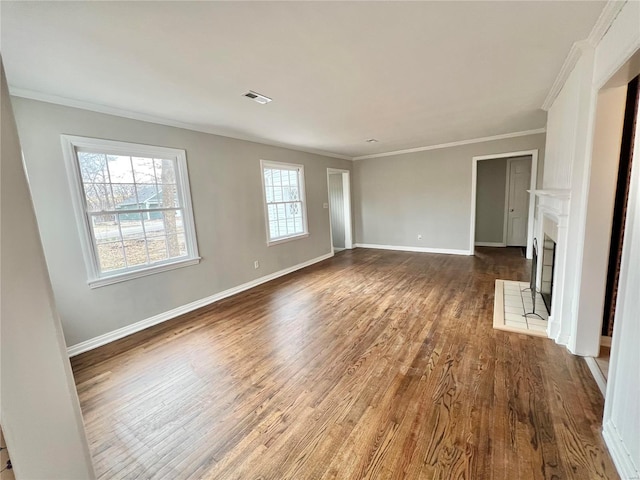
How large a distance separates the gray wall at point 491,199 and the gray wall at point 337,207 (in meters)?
3.50

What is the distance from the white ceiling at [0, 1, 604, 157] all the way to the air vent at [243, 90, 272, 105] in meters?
0.09

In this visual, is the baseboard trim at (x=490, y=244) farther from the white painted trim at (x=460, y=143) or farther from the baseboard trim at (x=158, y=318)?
the baseboard trim at (x=158, y=318)

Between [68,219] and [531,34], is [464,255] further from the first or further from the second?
[68,219]

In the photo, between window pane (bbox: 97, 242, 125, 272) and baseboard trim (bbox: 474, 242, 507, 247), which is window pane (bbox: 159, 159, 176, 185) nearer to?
window pane (bbox: 97, 242, 125, 272)

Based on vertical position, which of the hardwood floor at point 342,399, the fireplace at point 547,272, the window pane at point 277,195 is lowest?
the hardwood floor at point 342,399

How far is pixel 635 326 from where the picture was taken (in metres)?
1.24

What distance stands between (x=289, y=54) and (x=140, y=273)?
2817mm

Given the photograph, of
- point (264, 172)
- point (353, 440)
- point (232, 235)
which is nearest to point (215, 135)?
point (264, 172)

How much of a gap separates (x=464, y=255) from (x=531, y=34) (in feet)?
15.6

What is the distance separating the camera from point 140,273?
3.05 meters

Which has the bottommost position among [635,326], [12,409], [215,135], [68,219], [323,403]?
[323,403]

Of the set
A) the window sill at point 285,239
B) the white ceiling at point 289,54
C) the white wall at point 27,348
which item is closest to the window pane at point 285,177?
the window sill at point 285,239

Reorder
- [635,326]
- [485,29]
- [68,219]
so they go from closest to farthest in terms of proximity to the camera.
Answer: [635,326], [485,29], [68,219]

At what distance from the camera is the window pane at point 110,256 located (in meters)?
2.80
